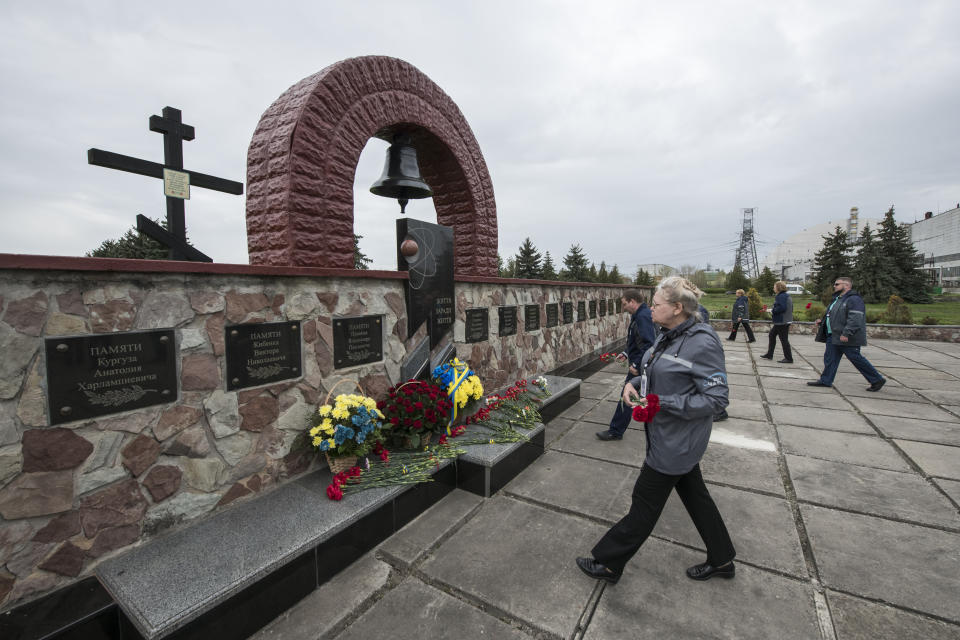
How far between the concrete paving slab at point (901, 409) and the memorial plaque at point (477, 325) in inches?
207

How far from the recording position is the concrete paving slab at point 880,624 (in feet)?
6.58

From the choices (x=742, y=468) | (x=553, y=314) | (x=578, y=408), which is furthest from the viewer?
(x=553, y=314)

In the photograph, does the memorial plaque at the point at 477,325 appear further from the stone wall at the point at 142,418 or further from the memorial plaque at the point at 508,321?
the stone wall at the point at 142,418

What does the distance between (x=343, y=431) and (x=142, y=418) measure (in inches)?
45.9

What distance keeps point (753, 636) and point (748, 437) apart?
315cm

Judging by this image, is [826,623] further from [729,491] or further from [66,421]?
[66,421]

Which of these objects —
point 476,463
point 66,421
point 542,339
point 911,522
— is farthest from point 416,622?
point 542,339

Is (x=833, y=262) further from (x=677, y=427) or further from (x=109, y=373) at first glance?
(x=109, y=373)

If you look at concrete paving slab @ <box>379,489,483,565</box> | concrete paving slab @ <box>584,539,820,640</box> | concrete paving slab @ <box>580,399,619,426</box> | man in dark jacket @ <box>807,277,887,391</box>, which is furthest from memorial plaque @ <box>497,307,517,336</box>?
man in dark jacket @ <box>807,277,887,391</box>

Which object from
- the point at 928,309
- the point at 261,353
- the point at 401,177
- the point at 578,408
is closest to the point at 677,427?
the point at 261,353

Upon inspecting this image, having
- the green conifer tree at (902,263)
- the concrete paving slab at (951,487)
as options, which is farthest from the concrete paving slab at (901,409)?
the green conifer tree at (902,263)

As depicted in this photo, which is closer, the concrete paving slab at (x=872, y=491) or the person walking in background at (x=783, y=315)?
the concrete paving slab at (x=872, y=491)

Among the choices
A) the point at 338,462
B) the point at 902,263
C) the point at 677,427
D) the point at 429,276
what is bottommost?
the point at 338,462

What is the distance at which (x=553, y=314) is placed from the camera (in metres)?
7.60
